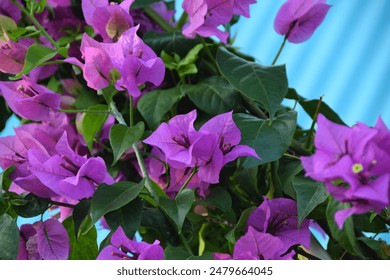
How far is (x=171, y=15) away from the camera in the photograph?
3.68 ft

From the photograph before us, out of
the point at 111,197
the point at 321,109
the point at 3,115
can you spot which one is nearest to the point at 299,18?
the point at 321,109

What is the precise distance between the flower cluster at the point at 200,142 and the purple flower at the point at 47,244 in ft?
0.49

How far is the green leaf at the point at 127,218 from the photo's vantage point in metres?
0.63

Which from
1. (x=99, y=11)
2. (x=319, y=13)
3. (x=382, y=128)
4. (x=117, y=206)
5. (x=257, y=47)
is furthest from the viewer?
(x=257, y=47)

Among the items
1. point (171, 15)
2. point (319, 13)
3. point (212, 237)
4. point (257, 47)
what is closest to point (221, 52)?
point (319, 13)

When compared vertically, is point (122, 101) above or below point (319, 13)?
below

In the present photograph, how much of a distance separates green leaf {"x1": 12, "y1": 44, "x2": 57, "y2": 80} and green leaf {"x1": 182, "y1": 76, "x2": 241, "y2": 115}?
0.63ft

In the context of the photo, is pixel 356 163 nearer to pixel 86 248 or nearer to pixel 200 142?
pixel 200 142

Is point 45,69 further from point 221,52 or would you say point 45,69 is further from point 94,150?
point 221,52

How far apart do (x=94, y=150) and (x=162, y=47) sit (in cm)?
18

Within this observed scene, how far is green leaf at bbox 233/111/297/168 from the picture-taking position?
68 centimetres

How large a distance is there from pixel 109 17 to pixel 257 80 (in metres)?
0.18

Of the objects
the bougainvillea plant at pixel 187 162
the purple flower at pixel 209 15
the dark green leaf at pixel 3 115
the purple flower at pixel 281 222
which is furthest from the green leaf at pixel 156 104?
the dark green leaf at pixel 3 115

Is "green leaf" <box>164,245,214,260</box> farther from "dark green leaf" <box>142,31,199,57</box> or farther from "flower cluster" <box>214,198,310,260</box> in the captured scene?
"dark green leaf" <box>142,31,199,57</box>
